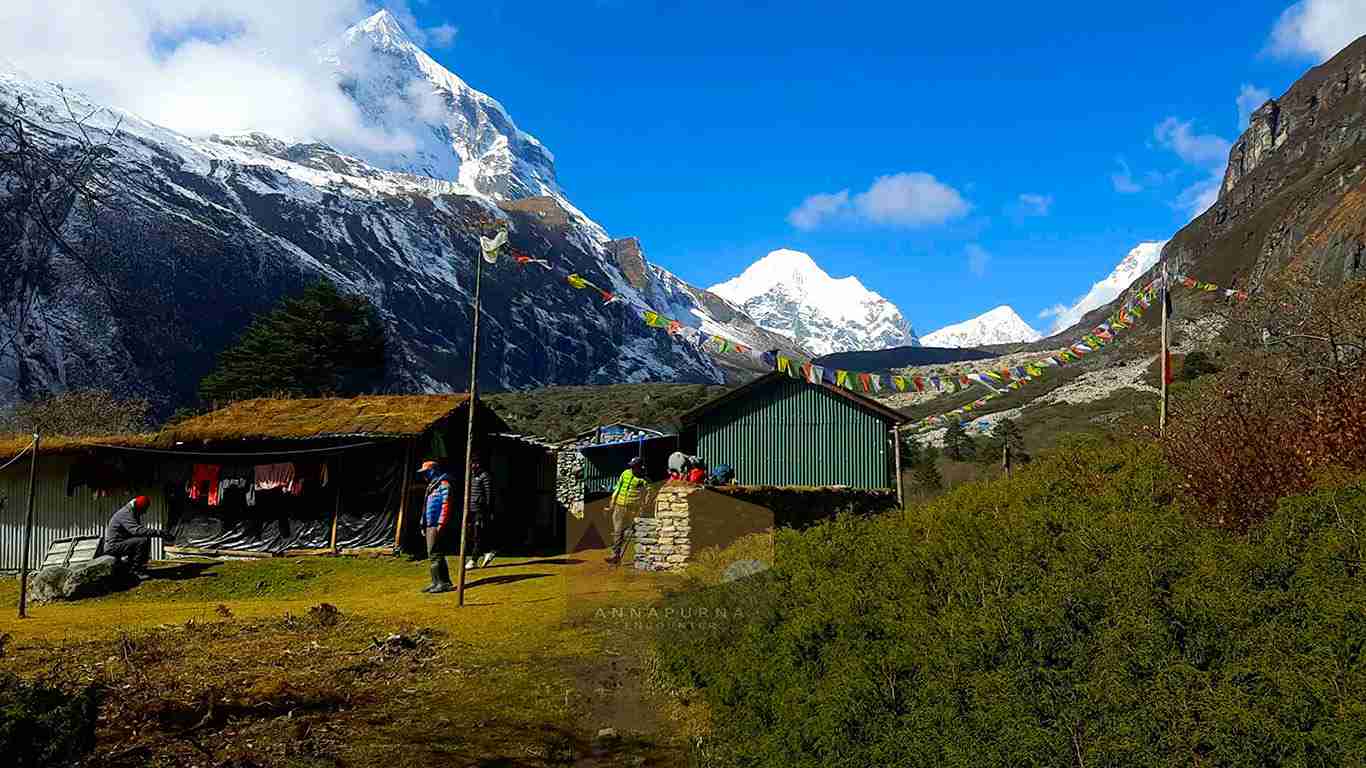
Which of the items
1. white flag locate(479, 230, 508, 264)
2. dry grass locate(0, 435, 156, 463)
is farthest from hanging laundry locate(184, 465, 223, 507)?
white flag locate(479, 230, 508, 264)

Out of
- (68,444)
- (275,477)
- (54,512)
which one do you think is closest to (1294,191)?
(275,477)

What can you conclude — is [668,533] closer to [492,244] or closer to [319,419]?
[492,244]

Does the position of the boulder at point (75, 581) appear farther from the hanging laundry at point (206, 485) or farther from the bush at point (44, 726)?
the bush at point (44, 726)

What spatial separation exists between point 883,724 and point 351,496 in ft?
53.9

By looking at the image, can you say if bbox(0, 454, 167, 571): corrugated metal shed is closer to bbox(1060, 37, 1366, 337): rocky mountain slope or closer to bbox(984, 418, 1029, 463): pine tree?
bbox(984, 418, 1029, 463): pine tree

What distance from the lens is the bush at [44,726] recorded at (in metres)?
5.32

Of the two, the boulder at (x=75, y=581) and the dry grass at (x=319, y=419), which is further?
the dry grass at (x=319, y=419)

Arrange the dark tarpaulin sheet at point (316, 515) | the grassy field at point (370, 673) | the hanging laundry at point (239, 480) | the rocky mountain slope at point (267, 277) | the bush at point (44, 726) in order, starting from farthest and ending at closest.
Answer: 1. the rocky mountain slope at point (267, 277)
2. the hanging laundry at point (239, 480)
3. the dark tarpaulin sheet at point (316, 515)
4. the grassy field at point (370, 673)
5. the bush at point (44, 726)

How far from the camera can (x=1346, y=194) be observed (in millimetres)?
92875

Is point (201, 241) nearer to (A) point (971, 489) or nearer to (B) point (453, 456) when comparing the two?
(B) point (453, 456)

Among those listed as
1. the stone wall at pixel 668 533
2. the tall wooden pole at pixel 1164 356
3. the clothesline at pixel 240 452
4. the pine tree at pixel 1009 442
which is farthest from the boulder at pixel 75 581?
the pine tree at pixel 1009 442

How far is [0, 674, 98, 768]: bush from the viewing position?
17.5ft

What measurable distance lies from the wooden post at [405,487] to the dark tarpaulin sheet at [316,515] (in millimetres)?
152

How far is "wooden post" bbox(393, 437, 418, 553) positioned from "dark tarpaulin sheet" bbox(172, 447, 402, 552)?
15 centimetres
